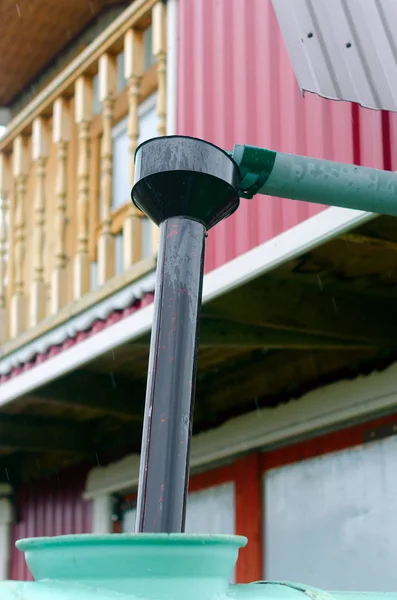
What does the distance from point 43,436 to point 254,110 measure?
3.32 m

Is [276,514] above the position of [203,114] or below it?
below

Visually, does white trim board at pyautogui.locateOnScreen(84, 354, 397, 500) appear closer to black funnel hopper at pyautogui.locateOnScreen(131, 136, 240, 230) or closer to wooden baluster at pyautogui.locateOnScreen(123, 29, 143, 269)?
wooden baluster at pyautogui.locateOnScreen(123, 29, 143, 269)

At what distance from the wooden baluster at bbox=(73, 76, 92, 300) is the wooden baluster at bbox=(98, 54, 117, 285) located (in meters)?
0.12

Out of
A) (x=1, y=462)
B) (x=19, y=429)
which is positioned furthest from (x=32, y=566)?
(x=1, y=462)

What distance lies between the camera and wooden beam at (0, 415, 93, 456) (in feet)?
21.2

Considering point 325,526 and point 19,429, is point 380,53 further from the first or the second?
point 19,429

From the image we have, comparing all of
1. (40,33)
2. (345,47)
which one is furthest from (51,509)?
(345,47)

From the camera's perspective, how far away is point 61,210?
223 inches

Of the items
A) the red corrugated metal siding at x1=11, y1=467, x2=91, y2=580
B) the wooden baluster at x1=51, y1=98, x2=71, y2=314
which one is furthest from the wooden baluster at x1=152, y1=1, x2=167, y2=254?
the red corrugated metal siding at x1=11, y1=467, x2=91, y2=580

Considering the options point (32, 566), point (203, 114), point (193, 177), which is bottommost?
point (32, 566)

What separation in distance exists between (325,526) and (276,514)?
1.33 feet

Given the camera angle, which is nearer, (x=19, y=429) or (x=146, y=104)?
(x=19, y=429)

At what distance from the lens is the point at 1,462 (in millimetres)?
7891

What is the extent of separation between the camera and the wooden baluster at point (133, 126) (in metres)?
4.84
